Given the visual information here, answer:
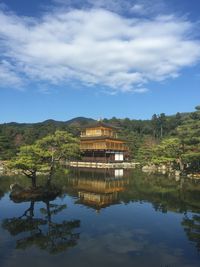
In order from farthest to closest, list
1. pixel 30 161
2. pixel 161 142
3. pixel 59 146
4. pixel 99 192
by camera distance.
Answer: pixel 161 142 → pixel 59 146 → pixel 99 192 → pixel 30 161

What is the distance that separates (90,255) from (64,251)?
113 cm

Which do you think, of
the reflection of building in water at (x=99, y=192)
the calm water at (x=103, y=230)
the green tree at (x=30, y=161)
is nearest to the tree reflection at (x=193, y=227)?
the calm water at (x=103, y=230)

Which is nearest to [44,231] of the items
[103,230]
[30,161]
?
[103,230]

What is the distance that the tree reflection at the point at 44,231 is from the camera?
13.9 metres

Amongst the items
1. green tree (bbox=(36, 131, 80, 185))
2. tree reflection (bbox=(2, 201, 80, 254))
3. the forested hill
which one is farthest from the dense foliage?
tree reflection (bbox=(2, 201, 80, 254))

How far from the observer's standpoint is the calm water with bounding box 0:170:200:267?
12.5m

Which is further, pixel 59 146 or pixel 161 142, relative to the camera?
pixel 161 142

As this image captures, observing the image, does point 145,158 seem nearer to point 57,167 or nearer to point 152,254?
point 57,167

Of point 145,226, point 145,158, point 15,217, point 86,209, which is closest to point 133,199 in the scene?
point 86,209

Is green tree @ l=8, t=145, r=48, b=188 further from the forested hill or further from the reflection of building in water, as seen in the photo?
the forested hill

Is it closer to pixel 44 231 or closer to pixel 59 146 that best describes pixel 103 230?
pixel 44 231

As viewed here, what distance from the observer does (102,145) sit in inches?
2475

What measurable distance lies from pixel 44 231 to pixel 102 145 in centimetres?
4701

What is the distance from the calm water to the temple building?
115 ft
